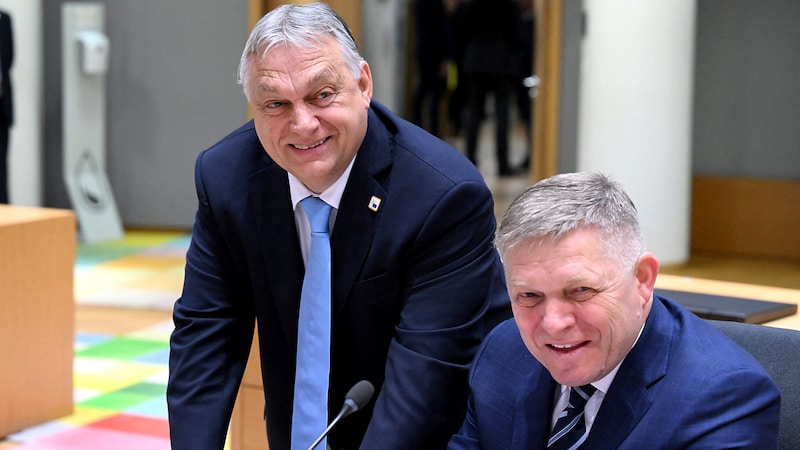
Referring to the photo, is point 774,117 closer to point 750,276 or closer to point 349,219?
point 750,276

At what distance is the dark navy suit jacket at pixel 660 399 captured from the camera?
1.69 metres

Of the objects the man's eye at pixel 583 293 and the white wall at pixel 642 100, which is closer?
the man's eye at pixel 583 293

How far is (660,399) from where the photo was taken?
1.76 metres

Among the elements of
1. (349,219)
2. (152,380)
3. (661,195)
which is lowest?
(152,380)

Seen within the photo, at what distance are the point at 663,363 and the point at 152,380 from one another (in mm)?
3893

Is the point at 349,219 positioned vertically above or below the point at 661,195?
above

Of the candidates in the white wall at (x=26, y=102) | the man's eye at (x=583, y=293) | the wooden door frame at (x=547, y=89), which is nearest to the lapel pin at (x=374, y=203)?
the man's eye at (x=583, y=293)

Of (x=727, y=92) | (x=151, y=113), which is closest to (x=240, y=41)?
(x=151, y=113)

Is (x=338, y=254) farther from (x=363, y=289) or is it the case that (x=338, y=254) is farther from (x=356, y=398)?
(x=356, y=398)

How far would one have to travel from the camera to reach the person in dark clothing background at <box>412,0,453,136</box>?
11344 millimetres

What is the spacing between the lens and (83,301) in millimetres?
6984

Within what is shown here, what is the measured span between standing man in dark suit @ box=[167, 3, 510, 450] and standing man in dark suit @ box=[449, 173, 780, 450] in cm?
37

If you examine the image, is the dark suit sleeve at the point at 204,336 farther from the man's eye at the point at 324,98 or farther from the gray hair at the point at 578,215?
the gray hair at the point at 578,215

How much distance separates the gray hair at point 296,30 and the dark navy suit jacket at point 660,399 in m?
0.64
